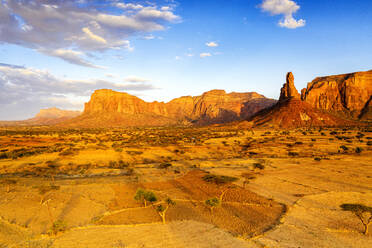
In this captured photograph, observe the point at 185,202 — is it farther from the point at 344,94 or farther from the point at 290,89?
the point at 344,94

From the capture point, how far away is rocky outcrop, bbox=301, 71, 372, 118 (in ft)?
395

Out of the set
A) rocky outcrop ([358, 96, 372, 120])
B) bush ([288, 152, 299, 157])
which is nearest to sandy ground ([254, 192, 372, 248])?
bush ([288, 152, 299, 157])

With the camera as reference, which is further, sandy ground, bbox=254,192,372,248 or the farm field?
the farm field

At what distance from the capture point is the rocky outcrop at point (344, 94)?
395 feet

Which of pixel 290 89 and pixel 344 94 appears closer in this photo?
pixel 290 89

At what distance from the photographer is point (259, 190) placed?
20188 mm

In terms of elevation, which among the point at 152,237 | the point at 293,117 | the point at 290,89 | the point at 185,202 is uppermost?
the point at 290,89

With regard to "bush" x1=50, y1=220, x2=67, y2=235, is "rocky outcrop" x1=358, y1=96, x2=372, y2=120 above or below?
above

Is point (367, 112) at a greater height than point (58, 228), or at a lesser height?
greater

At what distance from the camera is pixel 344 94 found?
126812 millimetres

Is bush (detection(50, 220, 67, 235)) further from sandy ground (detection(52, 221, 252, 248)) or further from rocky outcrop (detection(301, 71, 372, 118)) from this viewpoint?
rocky outcrop (detection(301, 71, 372, 118))

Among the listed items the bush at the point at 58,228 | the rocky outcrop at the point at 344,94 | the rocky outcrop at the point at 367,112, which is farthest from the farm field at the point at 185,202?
the rocky outcrop at the point at 344,94

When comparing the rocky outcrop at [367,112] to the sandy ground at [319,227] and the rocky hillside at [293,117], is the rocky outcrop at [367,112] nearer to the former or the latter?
the rocky hillside at [293,117]

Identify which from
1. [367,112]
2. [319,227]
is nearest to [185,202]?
[319,227]
